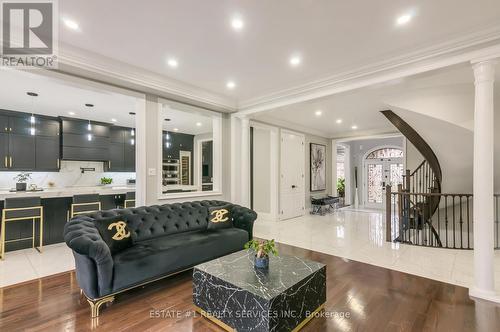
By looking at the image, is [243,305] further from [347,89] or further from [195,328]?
[347,89]

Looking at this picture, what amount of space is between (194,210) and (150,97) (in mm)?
2051

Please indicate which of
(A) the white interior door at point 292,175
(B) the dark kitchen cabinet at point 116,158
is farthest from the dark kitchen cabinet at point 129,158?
(A) the white interior door at point 292,175

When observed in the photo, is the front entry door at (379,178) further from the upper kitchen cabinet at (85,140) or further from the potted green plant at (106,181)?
the upper kitchen cabinet at (85,140)

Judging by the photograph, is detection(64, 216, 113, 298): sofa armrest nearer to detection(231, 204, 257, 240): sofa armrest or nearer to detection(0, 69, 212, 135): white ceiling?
detection(231, 204, 257, 240): sofa armrest

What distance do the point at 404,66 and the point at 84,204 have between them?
5.71m

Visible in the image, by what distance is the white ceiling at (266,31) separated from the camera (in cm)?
224

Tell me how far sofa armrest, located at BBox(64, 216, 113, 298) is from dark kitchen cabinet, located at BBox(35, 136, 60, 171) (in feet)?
15.7

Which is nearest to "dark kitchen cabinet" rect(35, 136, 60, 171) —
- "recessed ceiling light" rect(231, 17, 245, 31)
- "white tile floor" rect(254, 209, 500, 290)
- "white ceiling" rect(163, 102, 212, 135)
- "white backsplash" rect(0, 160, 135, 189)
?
"white backsplash" rect(0, 160, 135, 189)

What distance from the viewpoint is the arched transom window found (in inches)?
376

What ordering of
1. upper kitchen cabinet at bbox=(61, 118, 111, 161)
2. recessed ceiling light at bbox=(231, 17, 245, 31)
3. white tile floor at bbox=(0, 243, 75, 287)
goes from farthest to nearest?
1. upper kitchen cabinet at bbox=(61, 118, 111, 161)
2. white tile floor at bbox=(0, 243, 75, 287)
3. recessed ceiling light at bbox=(231, 17, 245, 31)

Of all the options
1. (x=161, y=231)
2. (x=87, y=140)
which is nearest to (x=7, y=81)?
(x=87, y=140)

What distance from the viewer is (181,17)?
2402 mm

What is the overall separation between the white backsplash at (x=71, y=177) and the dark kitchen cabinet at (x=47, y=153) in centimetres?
44

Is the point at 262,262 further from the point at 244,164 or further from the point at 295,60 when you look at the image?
the point at 244,164
